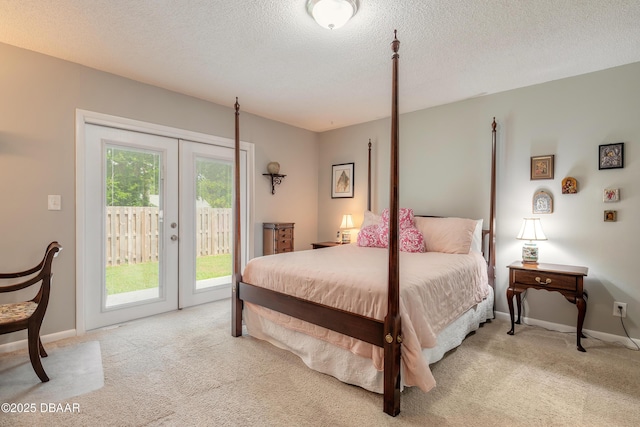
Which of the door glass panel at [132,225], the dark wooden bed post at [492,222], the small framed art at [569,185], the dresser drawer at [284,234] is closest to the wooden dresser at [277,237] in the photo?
the dresser drawer at [284,234]

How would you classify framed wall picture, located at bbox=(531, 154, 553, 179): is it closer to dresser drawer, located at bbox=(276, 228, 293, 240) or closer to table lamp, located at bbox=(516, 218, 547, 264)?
table lamp, located at bbox=(516, 218, 547, 264)

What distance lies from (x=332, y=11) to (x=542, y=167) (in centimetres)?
256

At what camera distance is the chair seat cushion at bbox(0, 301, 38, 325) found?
6.39 ft

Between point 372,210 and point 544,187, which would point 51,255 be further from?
point 544,187

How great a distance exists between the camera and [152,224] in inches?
130

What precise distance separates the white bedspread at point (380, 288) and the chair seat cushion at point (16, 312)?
147 centimetres

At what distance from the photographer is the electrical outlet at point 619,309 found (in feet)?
8.82

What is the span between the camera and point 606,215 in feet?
9.05

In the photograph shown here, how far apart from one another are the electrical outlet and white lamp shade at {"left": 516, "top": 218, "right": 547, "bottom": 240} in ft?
2.55

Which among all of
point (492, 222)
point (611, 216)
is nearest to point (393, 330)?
point (492, 222)

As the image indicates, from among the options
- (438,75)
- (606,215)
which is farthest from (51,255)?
(606,215)

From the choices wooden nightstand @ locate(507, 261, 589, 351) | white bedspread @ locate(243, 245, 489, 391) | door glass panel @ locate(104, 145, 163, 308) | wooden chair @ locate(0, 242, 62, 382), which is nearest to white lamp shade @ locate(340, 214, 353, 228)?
white bedspread @ locate(243, 245, 489, 391)

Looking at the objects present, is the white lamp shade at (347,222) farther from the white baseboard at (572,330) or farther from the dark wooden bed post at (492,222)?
the white baseboard at (572,330)

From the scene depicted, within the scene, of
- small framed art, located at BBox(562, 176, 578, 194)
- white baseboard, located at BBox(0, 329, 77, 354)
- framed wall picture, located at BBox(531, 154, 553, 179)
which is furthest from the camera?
framed wall picture, located at BBox(531, 154, 553, 179)
